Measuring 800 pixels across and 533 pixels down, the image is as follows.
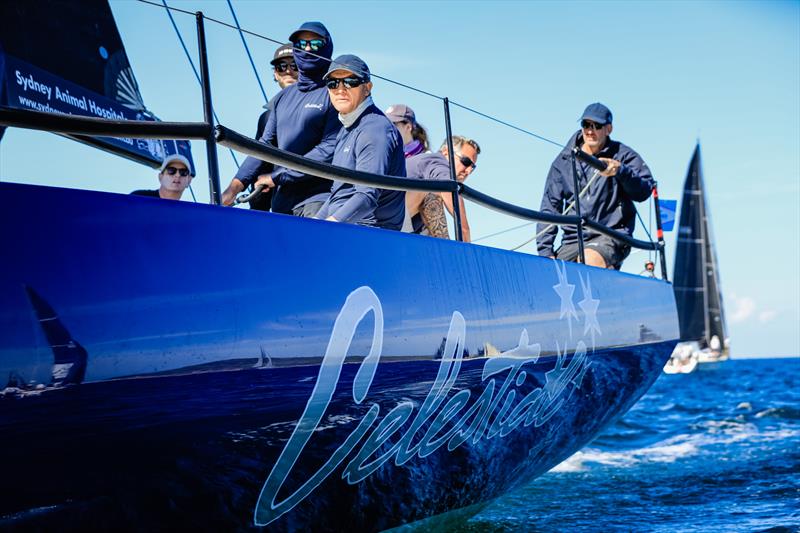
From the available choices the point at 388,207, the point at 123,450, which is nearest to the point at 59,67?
the point at 388,207

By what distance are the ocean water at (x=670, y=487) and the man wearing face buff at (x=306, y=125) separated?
1.96 m

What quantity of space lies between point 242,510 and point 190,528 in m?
0.18

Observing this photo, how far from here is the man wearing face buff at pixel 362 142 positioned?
3346 mm

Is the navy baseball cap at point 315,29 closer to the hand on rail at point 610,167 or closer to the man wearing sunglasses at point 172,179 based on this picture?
the man wearing sunglasses at point 172,179

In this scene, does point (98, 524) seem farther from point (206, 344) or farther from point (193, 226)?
point (193, 226)

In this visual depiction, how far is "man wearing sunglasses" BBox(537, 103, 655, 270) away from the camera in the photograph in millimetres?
5312

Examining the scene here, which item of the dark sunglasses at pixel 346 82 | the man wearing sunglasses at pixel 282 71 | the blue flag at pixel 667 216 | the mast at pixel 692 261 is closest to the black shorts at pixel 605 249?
the blue flag at pixel 667 216

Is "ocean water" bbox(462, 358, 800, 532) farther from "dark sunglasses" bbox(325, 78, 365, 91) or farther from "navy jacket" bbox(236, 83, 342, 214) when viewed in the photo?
"dark sunglasses" bbox(325, 78, 365, 91)

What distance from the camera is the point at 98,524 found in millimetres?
2135

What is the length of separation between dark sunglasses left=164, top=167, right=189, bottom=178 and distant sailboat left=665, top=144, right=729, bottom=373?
123 feet

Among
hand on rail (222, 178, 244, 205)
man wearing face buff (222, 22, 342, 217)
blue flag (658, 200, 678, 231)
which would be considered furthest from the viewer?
blue flag (658, 200, 678, 231)

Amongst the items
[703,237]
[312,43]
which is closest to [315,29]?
[312,43]

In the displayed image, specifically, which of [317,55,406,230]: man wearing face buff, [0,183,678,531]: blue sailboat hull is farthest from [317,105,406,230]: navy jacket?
[0,183,678,531]: blue sailboat hull

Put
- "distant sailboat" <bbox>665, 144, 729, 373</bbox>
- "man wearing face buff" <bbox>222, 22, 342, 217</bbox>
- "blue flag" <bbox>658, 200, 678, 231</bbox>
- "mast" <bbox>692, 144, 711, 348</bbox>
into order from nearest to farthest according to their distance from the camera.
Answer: "man wearing face buff" <bbox>222, 22, 342, 217</bbox> < "blue flag" <bbox>658, 200, 678, 231</bbox> < "mast" <bbox>692, 144, 711, 348</bbox> < "distant sailboat" <bbox>665, 144, 729, 373</bbox>
